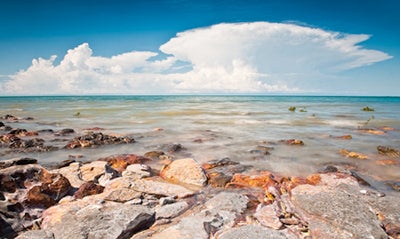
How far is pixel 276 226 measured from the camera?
4.17 metres

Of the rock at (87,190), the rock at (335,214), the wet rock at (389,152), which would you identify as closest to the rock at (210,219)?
the rock at (335,214)

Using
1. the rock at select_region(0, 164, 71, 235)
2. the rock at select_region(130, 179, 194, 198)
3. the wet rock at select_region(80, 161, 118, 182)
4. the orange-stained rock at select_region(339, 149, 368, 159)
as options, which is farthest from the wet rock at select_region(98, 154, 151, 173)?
the orange-stained rock at select_region(339, 149, 368, 159)

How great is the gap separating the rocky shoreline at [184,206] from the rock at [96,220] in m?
0.02

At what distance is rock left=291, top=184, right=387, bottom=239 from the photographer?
12.9 feet

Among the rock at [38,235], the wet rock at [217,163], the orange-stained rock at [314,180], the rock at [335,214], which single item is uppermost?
the rock at [335,214]

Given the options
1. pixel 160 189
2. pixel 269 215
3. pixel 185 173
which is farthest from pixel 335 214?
pixel 185 173

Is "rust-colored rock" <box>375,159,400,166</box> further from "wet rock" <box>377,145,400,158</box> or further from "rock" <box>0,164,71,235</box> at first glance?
"rock" <box>0,164,71,235</box>

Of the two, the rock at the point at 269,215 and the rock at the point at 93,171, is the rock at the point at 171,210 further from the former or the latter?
the rock at the point at 93,171

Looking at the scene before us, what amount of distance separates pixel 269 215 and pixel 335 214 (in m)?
1.13

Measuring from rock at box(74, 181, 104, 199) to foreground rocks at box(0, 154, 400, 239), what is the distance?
0.02m

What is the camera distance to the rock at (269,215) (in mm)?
4250

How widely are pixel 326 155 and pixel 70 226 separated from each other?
30.9 feet

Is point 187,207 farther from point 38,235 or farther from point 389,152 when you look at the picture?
point 389,152

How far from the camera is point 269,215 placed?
4566 mm
